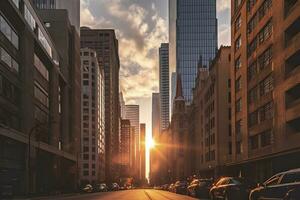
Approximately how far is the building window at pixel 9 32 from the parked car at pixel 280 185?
1641 inches

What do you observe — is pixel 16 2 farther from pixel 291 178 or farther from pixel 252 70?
pixel 291 178

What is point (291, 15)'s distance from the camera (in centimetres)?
4859

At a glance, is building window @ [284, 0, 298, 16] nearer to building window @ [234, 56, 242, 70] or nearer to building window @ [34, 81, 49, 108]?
building window @ [234, 56, 242, 70]

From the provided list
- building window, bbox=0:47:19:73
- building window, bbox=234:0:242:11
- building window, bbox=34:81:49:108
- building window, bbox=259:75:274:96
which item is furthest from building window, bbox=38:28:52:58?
building window, bbox=259:75:274:96

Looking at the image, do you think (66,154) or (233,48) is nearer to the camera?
(233,48)

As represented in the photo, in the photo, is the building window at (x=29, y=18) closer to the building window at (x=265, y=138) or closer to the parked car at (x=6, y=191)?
the parked car at (x=6, y=191)

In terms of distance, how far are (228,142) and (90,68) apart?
89.7m

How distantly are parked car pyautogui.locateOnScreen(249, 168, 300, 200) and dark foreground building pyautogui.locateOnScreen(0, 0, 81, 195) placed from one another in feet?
105

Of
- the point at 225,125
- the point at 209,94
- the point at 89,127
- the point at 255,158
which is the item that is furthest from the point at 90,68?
the point at 255,158

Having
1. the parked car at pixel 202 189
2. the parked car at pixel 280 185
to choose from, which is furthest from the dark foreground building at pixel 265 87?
the parked car at pixel 280 185

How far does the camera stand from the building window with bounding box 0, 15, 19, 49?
5797 cm

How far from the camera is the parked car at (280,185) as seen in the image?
20172 mm

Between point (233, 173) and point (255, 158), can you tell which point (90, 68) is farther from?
point (255, 158)

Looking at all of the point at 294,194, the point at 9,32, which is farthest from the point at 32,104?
the point at 294,194
